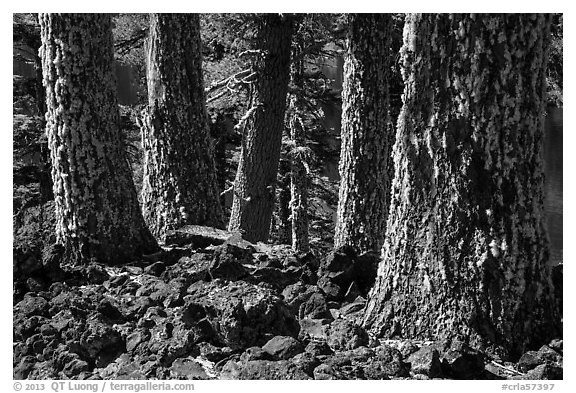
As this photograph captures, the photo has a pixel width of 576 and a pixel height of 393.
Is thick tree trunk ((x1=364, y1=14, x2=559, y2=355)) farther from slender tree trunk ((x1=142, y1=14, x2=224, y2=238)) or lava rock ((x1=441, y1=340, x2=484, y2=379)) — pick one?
slender tree trunk ((x1=142, y1=14, x2=224, y2=238))

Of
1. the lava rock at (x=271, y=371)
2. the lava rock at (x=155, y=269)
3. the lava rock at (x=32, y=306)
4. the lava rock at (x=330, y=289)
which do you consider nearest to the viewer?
the lava rock at (x=271, y=371)

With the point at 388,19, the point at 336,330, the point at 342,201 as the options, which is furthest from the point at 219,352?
the point at 388,19

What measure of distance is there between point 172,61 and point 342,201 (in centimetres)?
255

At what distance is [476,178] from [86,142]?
3.51 metres

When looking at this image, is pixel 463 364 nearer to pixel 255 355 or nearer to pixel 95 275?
pixel 255 355

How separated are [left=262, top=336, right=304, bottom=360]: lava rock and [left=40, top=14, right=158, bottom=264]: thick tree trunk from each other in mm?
2586

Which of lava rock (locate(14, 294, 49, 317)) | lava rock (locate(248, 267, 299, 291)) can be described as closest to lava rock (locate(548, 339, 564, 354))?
lava rock (locate(248, 267, 299, 291))

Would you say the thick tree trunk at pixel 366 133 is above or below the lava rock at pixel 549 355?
above

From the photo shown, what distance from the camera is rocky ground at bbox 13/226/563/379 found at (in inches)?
135

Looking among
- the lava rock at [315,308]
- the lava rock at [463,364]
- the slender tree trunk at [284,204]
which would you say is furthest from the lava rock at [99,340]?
the slender tree trunk at [284,204]

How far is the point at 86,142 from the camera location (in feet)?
18.3

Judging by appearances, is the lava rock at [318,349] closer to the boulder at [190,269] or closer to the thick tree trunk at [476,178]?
the thick tree trunk at [476,178]

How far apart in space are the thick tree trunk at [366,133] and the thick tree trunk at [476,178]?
3188 mm

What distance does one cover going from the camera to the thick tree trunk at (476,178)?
343 cm
